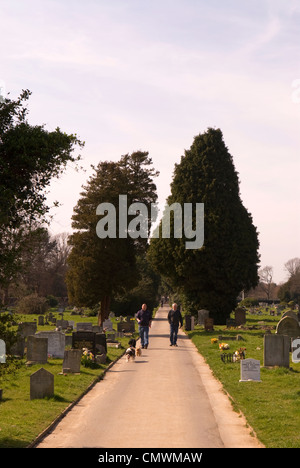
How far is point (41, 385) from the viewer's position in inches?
584

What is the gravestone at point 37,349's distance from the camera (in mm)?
21578

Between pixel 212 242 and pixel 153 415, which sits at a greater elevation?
pixel 212 242

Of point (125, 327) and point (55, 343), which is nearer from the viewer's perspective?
point (55, 343)

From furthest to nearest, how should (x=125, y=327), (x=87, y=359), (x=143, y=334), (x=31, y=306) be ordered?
1. (x=31, y=306)
2. (x=125, y=327)
3. (x=143, y=334)
4. (x=87, y=359)

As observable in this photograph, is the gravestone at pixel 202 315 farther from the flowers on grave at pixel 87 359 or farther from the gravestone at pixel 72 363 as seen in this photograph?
the gravestone at pixel 72 363

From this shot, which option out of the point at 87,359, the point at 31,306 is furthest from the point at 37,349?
the point at 31,306

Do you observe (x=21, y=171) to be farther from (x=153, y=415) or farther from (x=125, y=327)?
(x=125, y=327)

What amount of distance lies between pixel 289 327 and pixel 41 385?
1461 cm

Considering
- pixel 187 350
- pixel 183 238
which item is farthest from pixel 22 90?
pixel 183 238

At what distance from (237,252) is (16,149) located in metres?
34.4

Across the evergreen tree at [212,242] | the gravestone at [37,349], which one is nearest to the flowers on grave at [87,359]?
the gravestone at [37,349]

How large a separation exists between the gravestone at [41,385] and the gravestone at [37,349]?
6.74m

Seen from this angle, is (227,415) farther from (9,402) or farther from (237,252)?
(237,252)

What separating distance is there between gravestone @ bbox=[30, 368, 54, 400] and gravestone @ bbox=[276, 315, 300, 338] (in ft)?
46.0
